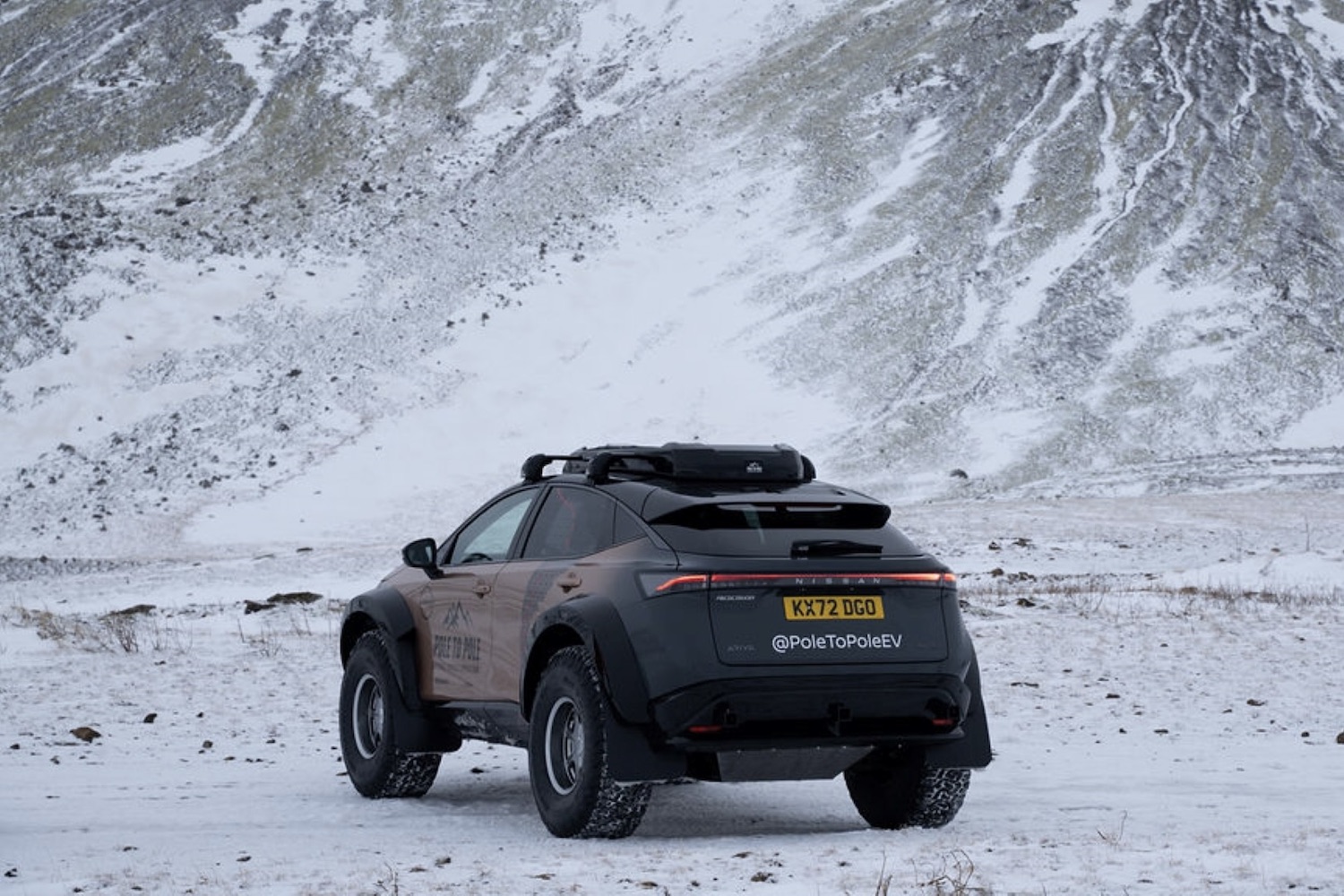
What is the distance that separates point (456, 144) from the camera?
7156cm

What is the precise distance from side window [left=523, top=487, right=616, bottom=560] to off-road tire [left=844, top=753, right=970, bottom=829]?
1721 millimetres

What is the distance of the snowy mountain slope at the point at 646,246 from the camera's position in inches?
2034

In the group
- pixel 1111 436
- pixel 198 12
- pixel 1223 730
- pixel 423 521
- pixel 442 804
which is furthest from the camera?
pixel 198 12

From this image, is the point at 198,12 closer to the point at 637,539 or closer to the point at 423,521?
the point at 423,521

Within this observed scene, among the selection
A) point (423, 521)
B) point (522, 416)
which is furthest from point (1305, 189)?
point (423, 521)

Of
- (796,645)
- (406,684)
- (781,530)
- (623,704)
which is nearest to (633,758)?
(623,704)

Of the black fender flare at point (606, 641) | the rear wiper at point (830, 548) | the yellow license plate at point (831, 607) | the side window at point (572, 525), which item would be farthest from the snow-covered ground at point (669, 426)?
the side window at point (572, 525)

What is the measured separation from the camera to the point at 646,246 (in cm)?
6506

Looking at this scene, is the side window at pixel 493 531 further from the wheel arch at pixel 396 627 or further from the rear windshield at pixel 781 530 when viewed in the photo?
the rear windshield at pixel 781 530

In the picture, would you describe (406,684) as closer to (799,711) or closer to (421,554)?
(421,554)

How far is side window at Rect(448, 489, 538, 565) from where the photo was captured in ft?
30.0

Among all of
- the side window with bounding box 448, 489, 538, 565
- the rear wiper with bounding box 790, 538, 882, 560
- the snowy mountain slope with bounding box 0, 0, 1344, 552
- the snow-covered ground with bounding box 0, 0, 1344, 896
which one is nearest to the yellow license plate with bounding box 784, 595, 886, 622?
the rear wiper with bounding box 790, 538, 882, 560

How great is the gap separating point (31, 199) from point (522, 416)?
25.5 metres

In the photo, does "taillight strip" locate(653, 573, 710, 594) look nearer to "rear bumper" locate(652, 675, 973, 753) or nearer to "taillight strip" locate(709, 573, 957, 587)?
"taillight strip" locate(709, 573, 957, 587)
